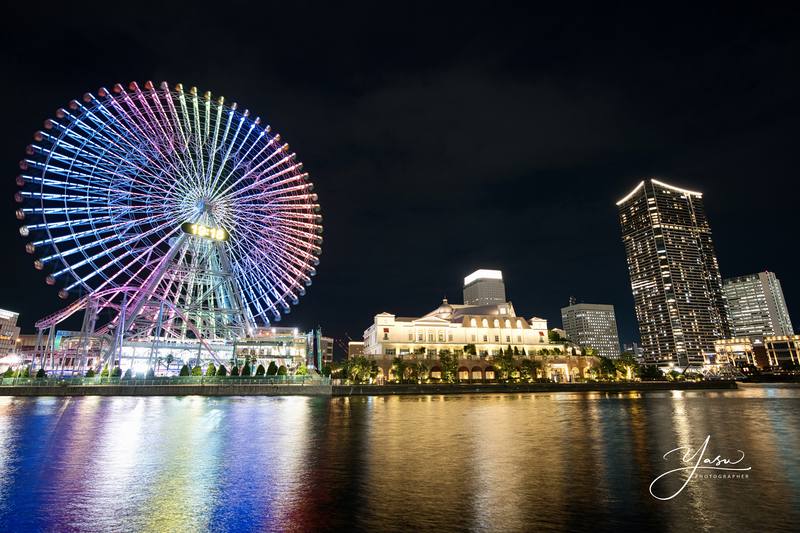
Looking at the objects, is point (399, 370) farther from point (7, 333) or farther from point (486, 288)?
point (7, 333)

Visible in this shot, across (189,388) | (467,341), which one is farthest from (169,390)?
(467,341)

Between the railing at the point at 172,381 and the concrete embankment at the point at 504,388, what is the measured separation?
681 centimetres

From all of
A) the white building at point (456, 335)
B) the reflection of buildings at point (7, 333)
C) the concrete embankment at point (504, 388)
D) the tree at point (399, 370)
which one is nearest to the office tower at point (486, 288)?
the white building at point (456, 335)

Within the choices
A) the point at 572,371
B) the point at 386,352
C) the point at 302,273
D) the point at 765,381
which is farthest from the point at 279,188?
the point at 765,381

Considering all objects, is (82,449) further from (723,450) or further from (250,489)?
(723,450)

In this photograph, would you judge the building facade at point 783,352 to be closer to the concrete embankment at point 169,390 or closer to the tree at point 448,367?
the tree at point 448,367

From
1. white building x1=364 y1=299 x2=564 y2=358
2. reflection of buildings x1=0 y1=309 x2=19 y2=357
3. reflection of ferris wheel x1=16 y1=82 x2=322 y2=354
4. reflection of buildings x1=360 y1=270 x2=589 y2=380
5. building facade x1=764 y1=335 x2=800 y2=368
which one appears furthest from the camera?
building facade x1=764 y1=335 x2=800 y2=368

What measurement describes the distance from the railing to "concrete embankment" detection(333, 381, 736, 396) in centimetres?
681

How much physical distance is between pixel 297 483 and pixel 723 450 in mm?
17264

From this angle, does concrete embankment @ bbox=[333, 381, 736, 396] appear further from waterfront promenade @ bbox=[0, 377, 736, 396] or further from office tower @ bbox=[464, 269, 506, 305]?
office tower @ bbox=[464, 269, 506, 305]

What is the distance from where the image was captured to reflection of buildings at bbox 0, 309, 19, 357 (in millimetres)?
139250

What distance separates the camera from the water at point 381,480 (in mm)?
9555

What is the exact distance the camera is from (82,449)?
18.1m

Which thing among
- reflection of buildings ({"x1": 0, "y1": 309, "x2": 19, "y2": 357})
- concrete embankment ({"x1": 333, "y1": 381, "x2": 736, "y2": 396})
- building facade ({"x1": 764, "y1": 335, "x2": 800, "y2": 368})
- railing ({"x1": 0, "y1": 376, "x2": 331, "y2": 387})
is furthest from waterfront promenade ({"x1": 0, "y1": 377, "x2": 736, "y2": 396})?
building facade ({"x1": 764, "y1": 335, "x2": 800, "y2": 368})
